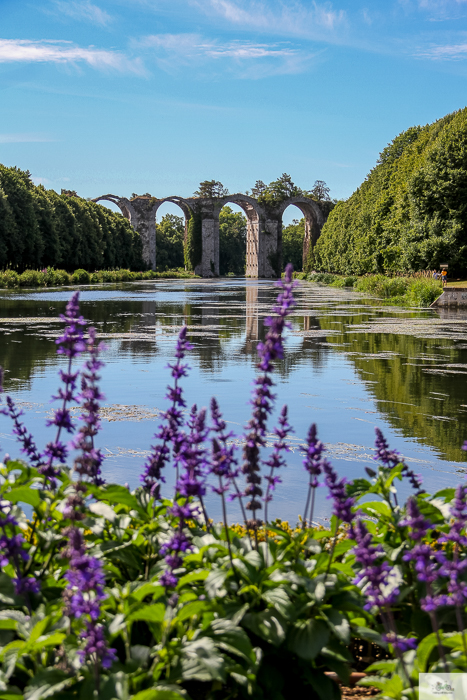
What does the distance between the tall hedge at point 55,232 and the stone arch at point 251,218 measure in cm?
1165

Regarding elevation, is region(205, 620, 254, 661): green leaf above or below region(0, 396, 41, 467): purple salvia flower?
below

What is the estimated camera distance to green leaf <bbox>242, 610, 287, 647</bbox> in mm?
1943

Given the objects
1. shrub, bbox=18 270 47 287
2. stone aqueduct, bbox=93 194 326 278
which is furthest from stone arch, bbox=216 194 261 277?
shrub, bbox=18 270 47 287

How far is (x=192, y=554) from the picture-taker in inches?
89.4

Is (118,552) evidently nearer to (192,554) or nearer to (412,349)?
(192,554)

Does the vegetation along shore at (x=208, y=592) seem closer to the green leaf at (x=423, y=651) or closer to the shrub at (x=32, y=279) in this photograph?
the green leaf at (x=423, y=651)

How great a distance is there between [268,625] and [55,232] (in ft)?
181

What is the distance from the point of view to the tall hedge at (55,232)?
4775cm

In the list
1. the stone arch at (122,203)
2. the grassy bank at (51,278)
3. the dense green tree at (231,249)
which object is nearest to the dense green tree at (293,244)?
the dense green tree at (231,249)

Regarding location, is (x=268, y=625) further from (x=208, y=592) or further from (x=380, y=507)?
(x=380, y=507)

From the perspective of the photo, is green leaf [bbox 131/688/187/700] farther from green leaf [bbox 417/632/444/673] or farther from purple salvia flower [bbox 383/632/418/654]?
green leaf [bbox 417/632/444/673]

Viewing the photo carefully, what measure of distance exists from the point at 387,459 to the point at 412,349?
9649 mm

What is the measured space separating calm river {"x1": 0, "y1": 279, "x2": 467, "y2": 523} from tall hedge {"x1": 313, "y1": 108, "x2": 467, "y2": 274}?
1512 cm

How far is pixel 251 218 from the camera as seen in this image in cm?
8638
